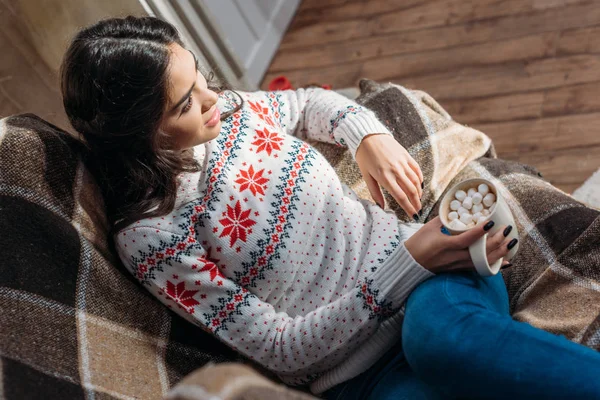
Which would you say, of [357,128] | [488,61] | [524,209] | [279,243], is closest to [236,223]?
[279,243]

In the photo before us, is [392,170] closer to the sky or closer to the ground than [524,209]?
closer to the sky

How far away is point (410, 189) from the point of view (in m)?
1.14

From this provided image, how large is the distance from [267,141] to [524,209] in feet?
1.60

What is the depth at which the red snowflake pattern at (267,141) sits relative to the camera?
1142 millimetres

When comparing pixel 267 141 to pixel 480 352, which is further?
pixel 267 141

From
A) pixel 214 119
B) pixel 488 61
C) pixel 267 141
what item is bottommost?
pixel 488 61

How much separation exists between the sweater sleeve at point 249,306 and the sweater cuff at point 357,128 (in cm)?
29

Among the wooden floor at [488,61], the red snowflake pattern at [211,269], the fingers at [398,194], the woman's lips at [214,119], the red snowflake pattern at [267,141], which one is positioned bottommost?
the wooden floor at [488,61]

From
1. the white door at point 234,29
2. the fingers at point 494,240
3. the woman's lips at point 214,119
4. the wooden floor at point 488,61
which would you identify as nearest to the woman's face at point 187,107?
the woman's lips at point 214,119

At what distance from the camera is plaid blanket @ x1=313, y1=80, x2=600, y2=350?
1027 millimetres

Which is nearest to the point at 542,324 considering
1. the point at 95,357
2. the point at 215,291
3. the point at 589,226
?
the point at 589,226

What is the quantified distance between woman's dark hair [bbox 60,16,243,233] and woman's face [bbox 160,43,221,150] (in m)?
0.01

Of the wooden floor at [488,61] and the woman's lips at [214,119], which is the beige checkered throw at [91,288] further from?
the wooden floor at [488,61]

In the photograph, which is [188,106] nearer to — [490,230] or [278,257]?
[278,257]
